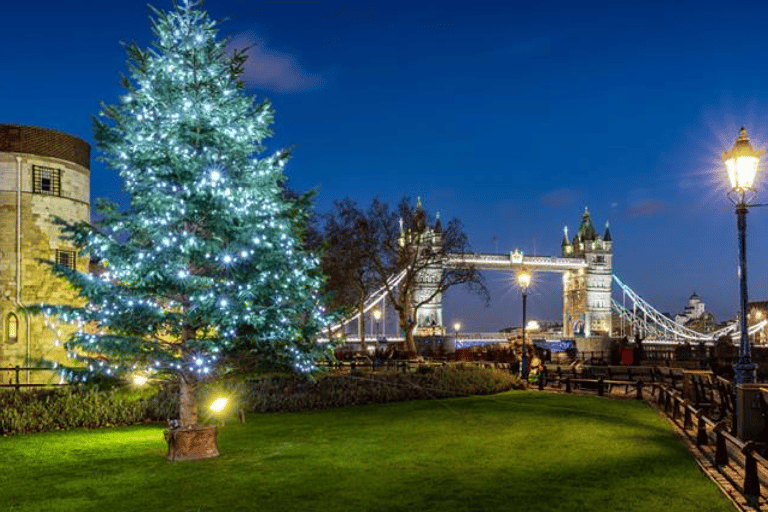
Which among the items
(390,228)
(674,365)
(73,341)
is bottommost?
(674,365)

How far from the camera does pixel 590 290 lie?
14588 centimetres

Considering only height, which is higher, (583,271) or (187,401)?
(583,271)

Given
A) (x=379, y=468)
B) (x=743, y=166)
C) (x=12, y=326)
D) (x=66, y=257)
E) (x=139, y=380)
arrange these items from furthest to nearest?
(x=66, y=257) → (x=12, y=326) → (x=139, y=380) → (x=743, y=166) → (x=379, y=468)

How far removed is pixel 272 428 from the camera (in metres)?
16.5

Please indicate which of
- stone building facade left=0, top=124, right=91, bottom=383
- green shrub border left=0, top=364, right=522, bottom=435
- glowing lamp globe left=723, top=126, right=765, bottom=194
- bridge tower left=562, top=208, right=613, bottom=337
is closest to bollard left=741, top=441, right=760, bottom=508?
glowing lamp globe left=723, top=126, right=765, bottom=194

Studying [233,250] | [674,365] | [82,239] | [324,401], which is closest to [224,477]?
→ [233,250]

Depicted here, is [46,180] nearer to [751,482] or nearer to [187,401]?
[187,401]

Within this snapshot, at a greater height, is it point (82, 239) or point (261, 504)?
point (82, 239)

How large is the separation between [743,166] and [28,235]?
3141 centimetres

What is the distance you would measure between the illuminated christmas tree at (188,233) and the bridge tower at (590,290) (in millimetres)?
122603

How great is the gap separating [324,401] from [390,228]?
29441 millimetres

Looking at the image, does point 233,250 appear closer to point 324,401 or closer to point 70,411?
point 70,411

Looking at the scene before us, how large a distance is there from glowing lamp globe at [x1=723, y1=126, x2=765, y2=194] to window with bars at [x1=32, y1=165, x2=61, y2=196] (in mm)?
31356

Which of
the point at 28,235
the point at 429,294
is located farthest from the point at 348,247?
the point at 429,294
